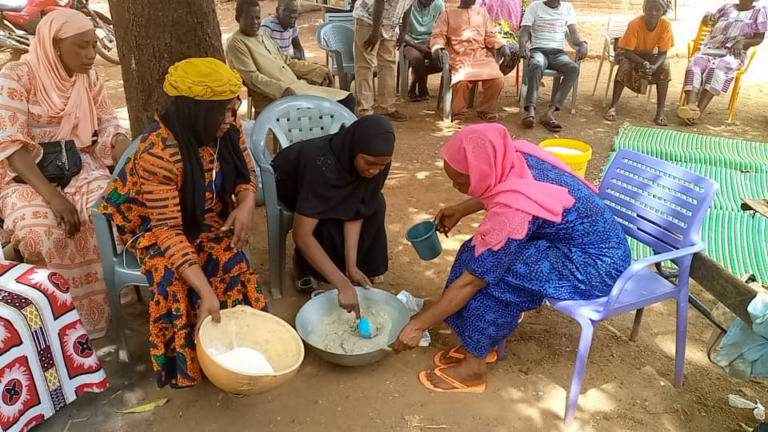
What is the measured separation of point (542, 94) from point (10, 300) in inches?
260

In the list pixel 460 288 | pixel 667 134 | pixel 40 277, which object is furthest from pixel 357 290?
pixel 667 134

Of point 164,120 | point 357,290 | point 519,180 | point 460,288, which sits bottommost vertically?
point 357,290

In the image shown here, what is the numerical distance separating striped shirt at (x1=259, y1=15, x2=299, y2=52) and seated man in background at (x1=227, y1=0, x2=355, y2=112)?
2.11ft

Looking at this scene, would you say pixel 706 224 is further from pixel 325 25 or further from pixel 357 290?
pixel 325 25

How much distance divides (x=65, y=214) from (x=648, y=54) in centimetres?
621

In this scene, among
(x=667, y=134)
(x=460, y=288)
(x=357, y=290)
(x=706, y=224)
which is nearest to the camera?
(x=460, y=288)

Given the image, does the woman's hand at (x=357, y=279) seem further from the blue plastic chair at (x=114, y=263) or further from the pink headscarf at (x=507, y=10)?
the pink headscarf at (x=507, y=10)

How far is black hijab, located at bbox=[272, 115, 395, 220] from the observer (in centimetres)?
256

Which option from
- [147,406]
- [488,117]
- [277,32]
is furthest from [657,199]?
[277,32]

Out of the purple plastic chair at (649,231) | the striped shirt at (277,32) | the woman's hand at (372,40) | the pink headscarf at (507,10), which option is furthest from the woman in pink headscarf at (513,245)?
the pink headscarf at (507,10)

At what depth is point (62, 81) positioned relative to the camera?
268cm

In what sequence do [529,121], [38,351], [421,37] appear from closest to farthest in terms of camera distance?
[38,351], [529,121], [421,37]

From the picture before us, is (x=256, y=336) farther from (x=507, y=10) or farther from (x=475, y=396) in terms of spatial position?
(x=507, y=10)

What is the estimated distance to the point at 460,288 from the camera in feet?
7.66
